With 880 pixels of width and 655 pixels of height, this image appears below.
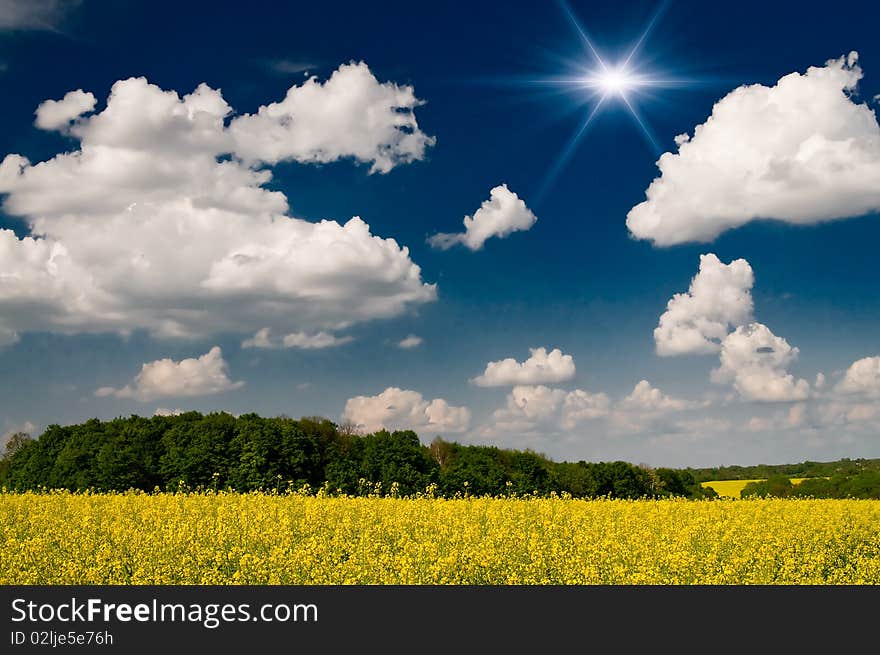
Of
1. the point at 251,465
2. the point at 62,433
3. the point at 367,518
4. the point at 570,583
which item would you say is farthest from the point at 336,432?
the point at 570,583

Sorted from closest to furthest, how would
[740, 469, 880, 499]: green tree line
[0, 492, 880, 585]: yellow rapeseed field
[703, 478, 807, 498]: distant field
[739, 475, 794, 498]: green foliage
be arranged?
[0, 492, 880, 585]: yellow rapeseed field → [739, 475, 794, 498]: green foliage → [740, 469, 880, 499]: green tree line → [703, 478, 807, 498]: distant field

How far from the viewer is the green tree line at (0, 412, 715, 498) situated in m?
41.1

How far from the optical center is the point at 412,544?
1448 cm

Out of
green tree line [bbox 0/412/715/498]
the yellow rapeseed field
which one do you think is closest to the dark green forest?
green tree line [bbox 0/412/715/498]

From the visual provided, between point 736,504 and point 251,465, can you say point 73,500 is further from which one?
point 736,504

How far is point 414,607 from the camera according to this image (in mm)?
9664

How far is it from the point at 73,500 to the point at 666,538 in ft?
56.7

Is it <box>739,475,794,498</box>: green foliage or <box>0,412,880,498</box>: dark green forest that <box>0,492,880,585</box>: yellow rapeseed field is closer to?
<box>739,475,794,498</box>: green foliage

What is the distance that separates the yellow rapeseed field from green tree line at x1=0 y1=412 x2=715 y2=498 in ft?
61.2

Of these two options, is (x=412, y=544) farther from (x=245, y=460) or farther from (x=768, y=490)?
(x=768, y=490)

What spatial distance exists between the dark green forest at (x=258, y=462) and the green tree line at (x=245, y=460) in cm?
5

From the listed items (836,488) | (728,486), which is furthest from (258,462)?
(728,486)

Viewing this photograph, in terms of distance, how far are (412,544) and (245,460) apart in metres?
29.1

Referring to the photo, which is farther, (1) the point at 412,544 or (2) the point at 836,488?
(2) the point at 836,488
